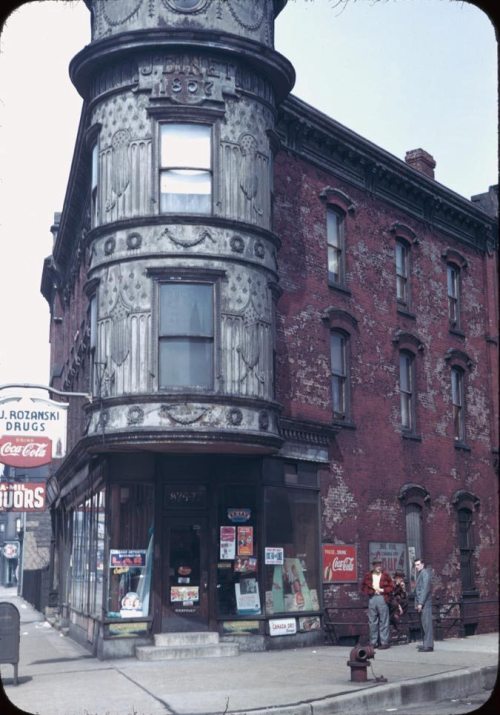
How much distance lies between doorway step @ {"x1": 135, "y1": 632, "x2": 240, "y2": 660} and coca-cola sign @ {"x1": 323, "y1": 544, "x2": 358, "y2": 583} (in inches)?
154

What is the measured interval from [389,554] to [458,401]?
6637mm

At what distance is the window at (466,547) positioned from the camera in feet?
90.9

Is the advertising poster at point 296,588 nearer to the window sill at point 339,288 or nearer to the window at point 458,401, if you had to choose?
the window sill at point 339,288

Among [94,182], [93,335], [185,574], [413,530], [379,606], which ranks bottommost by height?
[379,606]

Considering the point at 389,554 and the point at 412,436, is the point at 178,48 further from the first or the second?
the point at 389,554

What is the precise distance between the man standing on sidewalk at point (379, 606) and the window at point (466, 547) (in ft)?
26.1

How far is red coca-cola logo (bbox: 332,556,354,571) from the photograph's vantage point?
878 inches

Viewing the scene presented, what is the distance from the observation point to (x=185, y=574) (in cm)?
1914

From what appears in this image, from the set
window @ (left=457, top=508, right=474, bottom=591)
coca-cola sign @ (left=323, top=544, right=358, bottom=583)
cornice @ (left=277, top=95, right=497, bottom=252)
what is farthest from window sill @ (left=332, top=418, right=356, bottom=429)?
cornice @ (left=277, top=95, right=497, bottom=252)

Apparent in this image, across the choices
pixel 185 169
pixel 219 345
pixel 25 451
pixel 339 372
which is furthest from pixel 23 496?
pixel 185 169

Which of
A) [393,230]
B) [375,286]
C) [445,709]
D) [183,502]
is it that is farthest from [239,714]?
[393,230]

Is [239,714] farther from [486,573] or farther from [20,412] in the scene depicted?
[486,573]

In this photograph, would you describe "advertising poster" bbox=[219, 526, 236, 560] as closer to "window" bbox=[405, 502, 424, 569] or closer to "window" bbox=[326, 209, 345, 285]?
"window" bbox=[405, 502, 424, 569]

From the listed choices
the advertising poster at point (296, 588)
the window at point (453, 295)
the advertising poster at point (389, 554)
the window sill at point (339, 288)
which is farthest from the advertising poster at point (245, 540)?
the window at point (453, 295)
